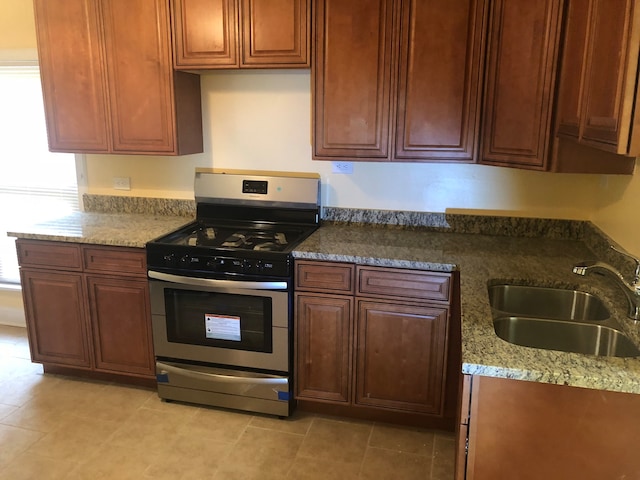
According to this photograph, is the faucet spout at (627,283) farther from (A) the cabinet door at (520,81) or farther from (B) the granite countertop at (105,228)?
(B) the granite countertop at (105,228)

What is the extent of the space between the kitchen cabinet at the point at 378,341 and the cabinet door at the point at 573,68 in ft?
2.77

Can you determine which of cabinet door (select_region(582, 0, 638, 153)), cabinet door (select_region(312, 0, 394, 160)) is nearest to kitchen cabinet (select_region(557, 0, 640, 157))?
cabinet door (select_region(582, 0, 638, 153))

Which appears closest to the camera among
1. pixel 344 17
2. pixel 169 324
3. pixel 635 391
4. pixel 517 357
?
pixel 635 391

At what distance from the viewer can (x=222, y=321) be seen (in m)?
2.76

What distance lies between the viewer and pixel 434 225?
302 centimetres

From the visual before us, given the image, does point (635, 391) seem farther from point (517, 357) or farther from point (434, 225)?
point (434, 225)

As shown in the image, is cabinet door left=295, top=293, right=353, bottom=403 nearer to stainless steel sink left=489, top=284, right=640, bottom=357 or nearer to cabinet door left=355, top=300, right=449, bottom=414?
cabinet door left=355, top=300, right=449, bottom=414

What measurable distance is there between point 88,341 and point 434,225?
2093 mm

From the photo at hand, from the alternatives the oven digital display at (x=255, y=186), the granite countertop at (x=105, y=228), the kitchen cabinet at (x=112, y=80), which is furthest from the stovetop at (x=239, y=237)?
the kitchen cabinet at (x=112, y=80)

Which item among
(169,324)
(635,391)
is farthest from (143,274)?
(635,391)

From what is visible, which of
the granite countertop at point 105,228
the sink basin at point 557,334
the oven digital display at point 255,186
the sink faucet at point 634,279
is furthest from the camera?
the oven digital display at point 255,186

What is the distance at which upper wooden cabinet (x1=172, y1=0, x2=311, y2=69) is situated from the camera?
2662 mm

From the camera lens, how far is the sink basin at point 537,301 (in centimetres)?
216

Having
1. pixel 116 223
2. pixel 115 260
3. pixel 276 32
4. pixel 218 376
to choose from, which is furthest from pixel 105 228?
pixel 276 32
